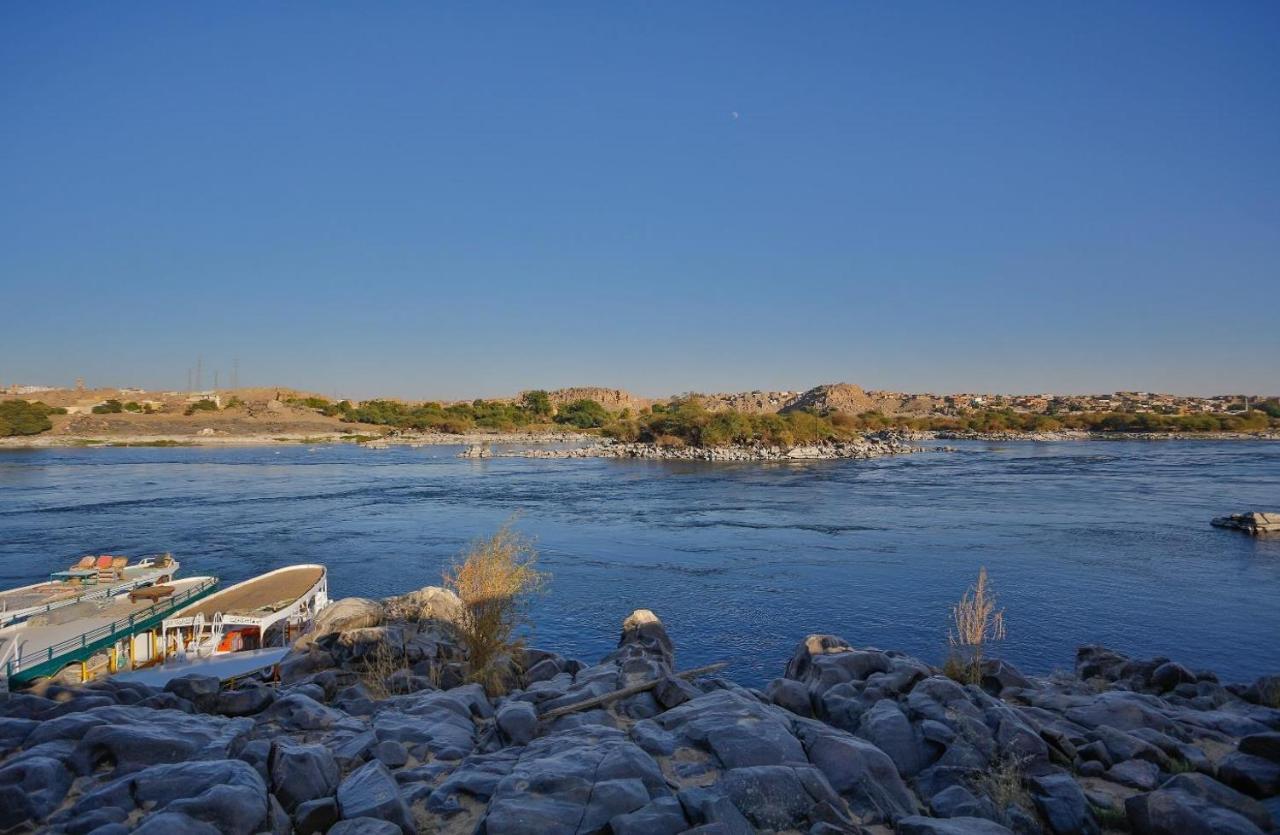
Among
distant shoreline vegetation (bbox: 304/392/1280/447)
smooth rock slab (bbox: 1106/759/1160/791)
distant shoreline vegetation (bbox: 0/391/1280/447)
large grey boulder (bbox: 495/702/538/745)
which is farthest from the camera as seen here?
distant shoreline vegetation (bbox: 0/391/1280/447)

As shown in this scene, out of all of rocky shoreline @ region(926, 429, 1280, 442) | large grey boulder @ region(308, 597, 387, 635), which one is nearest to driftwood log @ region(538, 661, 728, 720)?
large grey boulder @ region(308, 597, 387, 635)

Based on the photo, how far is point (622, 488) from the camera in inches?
1266

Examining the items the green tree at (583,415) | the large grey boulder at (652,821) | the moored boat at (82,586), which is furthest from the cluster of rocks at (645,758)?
the green tree at (583,415)

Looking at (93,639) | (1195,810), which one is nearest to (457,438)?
(93,639)

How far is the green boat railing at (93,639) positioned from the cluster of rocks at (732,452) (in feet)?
123

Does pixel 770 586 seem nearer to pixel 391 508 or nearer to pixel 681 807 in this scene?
pixel 681 807

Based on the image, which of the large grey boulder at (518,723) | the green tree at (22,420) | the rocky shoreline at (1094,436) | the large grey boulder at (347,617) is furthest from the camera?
the green tree at (22,420)

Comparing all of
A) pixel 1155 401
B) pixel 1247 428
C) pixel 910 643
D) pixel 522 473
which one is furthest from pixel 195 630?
pixel 1155 401

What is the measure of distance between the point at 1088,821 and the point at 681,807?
8.10 ft

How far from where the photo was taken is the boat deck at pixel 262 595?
11.8 metres

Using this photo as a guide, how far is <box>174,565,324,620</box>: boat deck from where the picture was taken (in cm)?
1183

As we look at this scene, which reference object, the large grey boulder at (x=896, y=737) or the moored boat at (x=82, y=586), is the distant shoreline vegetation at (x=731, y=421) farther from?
the large grey boulder at (x=896, y=737)

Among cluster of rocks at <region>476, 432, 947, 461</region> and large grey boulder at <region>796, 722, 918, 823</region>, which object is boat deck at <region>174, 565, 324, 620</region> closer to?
large grey boulder at <region>796, 722, 918, 823</region>

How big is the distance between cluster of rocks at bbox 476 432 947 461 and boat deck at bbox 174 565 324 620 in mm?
35062
